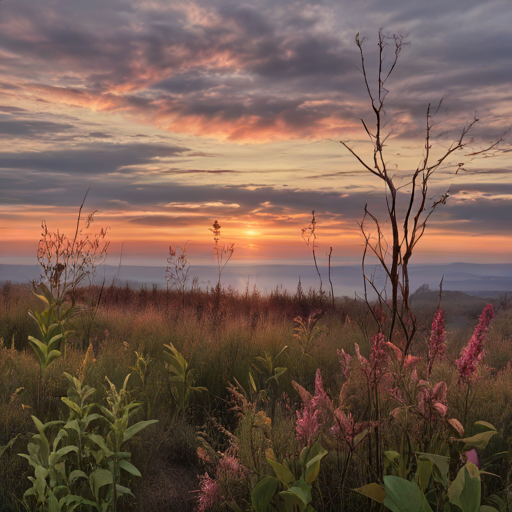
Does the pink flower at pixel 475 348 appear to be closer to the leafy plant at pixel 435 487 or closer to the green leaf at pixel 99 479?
the leafy plant at pixel 435 487

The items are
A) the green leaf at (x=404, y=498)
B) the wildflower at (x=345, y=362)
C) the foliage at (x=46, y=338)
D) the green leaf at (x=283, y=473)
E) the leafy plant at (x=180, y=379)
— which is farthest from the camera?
the leafy plant at (x=180, y=379)

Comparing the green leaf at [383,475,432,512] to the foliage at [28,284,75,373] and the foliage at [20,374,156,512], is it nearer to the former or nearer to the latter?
the foliage at [20,374,156,512]

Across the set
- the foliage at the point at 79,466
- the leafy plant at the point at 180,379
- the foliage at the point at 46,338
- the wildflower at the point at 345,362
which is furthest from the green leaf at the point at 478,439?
the foliage at the point at 46,338

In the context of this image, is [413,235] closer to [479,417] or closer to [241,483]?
[241,483]

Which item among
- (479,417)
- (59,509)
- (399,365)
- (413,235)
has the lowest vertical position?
(59,509)

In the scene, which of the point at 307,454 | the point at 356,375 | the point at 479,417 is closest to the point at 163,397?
the point at 356,375

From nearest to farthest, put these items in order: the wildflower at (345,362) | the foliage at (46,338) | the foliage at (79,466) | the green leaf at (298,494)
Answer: the green leaf at (298,494) < the wildflower at (345,362) < the foliage at (79,466) < the foliage at (46,338)

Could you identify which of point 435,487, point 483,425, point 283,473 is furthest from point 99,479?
point 483,425

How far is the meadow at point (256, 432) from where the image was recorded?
2.20m

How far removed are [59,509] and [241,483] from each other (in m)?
0.94

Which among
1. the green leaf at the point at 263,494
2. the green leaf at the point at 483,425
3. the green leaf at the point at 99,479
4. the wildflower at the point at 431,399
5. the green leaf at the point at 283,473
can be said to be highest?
the wildflower at the point at 431,399

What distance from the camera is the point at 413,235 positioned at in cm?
236

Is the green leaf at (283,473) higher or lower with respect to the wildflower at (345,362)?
lower

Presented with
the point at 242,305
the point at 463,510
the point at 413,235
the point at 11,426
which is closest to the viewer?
the point at 463,510
